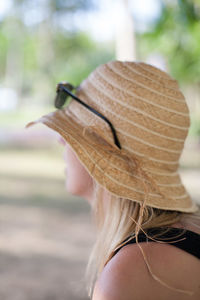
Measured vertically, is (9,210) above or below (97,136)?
below

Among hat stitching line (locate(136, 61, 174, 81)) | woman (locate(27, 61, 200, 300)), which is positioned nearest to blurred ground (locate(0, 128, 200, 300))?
woman (locate(27, 61, 200, 300))

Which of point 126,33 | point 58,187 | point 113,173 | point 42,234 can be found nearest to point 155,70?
point 113,173

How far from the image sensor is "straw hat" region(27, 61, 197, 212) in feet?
4.42

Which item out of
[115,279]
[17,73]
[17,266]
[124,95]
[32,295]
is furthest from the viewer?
[17,73]

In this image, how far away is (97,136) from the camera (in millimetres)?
1433

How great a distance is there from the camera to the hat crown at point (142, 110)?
1412 millimetres

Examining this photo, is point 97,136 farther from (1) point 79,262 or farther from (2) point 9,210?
(2) point 9,210

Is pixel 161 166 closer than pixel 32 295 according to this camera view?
Yes

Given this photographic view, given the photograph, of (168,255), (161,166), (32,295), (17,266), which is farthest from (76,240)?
(168,255)

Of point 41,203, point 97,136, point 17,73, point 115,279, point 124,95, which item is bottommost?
point 17,73

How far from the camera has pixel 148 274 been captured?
3.35 ft

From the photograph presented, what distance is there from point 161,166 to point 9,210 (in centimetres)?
441

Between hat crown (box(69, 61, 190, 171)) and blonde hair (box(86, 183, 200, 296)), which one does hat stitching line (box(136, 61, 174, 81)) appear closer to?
hat crown (box(69, 61, 190, 171))

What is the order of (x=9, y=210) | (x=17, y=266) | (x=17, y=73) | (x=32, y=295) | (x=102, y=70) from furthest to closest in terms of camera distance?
(x=17, y=73), (x=9, y=210), (x=17, y=266), (x=32, y=295), (x=102, y=70)
